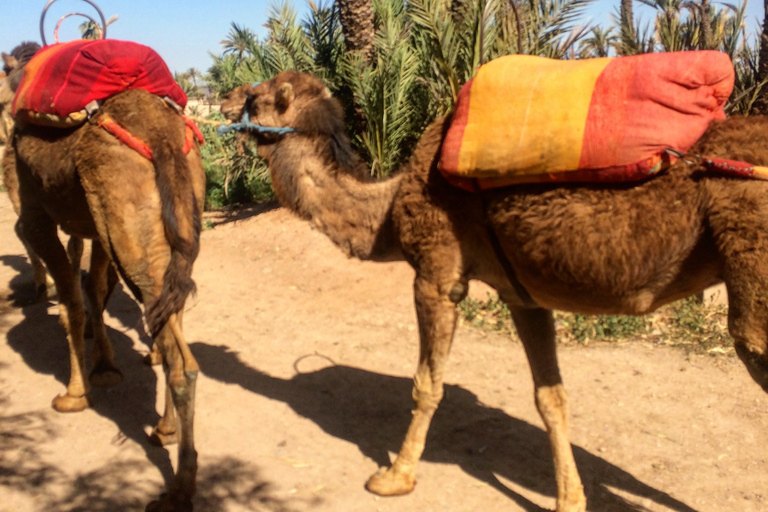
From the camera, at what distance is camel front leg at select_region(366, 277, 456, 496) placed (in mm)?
3977

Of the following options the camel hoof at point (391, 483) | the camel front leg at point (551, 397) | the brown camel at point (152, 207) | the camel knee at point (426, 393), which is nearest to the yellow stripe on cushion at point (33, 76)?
the brown camel at point (152, 207)

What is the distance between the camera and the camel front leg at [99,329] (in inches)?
226

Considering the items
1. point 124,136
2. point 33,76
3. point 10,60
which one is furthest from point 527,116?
point 10,60

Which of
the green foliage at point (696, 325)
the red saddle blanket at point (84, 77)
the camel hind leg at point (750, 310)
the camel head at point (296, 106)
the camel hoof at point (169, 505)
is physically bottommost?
the green foliage at point (696, 325)

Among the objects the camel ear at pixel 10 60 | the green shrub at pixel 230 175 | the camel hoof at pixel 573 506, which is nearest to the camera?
the camel hoof at pixel 573 506

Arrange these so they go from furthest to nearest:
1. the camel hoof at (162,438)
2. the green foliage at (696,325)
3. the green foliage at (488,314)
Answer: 1. the green foliage at (488,314)
2. the green foliage at (696,325)
3. the camel hoof at (162,438)

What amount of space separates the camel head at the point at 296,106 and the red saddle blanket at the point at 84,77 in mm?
662

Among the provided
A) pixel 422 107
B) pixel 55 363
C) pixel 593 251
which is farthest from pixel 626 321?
pixel 55 363

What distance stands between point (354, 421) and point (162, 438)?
1385 millimetres

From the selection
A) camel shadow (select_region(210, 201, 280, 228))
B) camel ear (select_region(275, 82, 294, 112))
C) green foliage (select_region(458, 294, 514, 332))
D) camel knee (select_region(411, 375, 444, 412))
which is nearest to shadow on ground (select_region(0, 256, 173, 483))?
camel knee (select_region(411, 375, 444, 412))

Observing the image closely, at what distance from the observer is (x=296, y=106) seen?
4.65 meters

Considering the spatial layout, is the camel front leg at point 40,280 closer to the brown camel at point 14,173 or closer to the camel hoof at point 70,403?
the brown camel at point 14,173

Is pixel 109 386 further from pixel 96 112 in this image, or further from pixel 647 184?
pixel 647 184

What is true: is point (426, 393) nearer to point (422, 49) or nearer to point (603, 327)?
point (603, 327)
